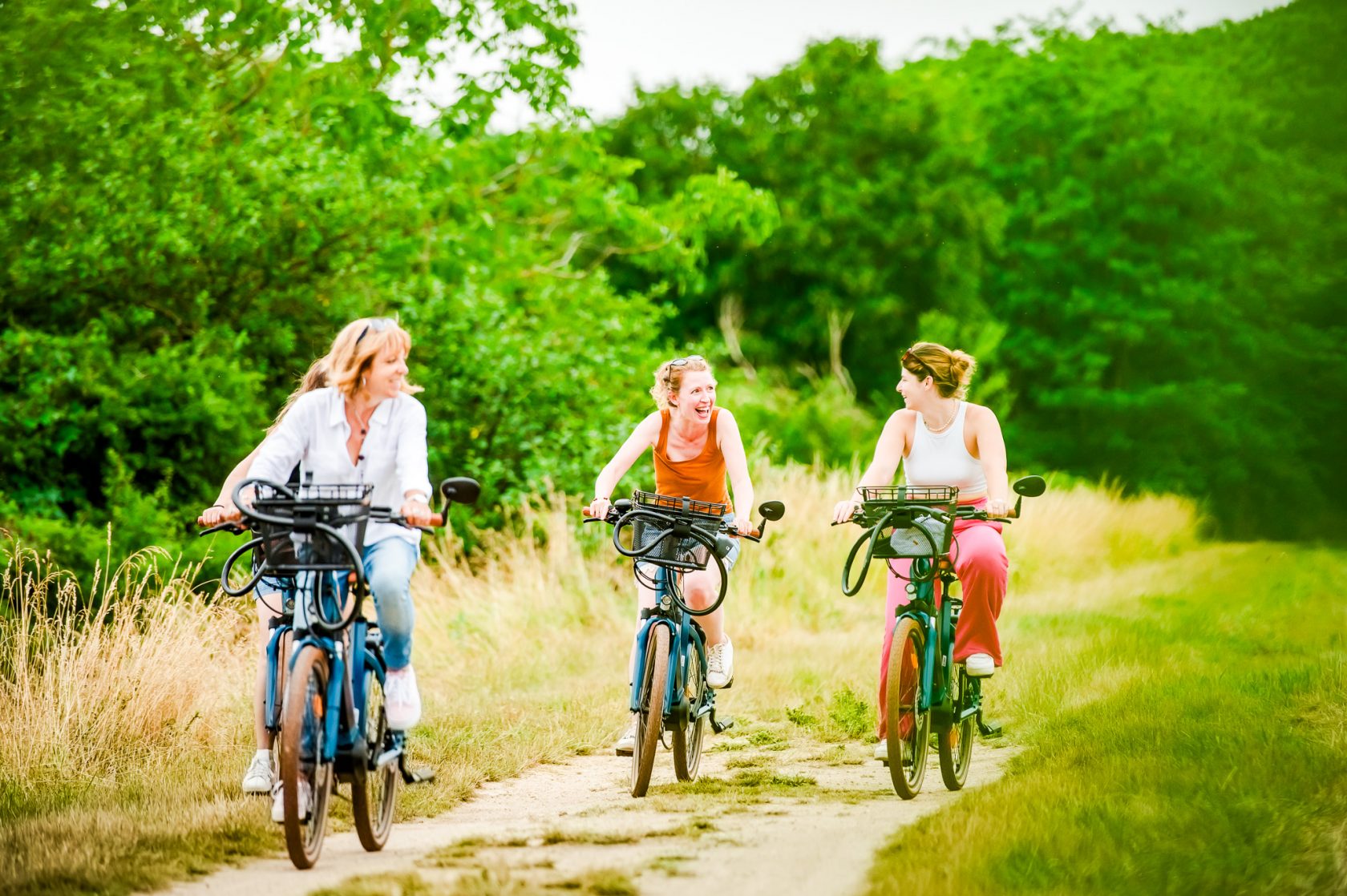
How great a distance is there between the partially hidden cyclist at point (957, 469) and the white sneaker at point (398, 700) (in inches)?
86.4

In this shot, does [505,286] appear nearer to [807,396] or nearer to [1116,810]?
[807,396]

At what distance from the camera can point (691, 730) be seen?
7117 mm

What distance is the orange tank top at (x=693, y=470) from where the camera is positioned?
7.33 metres

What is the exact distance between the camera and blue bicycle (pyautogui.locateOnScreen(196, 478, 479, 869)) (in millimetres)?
5055

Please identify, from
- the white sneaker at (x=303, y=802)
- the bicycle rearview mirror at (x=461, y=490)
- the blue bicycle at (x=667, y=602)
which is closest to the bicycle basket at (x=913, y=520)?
the blue bicycle at (x=667, y=602)

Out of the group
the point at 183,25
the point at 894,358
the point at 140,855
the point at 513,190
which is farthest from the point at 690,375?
the point at 894,358

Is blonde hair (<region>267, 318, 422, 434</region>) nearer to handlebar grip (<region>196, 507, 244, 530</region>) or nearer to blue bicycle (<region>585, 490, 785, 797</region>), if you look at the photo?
handlebar grip (<region>196, 507, 244, 530</region>)

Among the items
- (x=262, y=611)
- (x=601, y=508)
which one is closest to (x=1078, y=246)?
(x=601, y=508)

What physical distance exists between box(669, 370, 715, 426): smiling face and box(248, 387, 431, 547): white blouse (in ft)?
5.93

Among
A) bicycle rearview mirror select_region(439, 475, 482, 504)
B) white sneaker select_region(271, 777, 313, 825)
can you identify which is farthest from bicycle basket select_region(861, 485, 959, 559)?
white sneaker select_region(271, 777, 313, 825)

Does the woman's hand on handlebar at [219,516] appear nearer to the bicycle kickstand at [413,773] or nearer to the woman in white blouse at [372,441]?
the woman in white blouse at [372,441]

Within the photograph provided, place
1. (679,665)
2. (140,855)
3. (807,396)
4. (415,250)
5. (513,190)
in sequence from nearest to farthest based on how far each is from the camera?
1. (140,855)
2. (679,665)
3. (415,250)
4. (513,190)
5. (807,396)

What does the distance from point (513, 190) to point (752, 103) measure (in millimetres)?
19144

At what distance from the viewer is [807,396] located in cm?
3022
